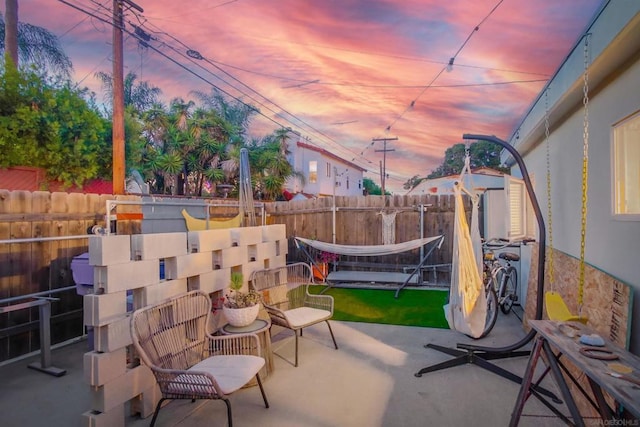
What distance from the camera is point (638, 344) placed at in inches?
73.9

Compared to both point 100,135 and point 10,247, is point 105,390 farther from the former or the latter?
point 100,135

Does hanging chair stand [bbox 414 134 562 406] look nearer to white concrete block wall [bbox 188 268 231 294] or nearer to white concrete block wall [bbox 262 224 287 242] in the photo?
white concrete block wall [bbox 188 268 231 294]

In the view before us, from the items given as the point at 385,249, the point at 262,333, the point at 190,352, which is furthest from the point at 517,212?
the point at 190,352

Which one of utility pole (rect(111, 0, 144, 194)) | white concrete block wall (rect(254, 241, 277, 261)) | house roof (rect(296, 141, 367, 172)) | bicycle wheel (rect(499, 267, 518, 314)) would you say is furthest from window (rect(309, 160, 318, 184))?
white concrete block wall (rect(254, 241, 277, 261))

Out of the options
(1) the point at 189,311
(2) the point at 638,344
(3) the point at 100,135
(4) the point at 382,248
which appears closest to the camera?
(2) the point at 638,344

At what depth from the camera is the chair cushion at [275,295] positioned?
345 cm

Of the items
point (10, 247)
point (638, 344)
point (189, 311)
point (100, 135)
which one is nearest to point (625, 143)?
point (638, 344)

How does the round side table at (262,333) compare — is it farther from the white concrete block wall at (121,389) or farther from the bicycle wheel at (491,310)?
the bicycle wheel at (491,310)

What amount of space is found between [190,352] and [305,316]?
44.1 inches

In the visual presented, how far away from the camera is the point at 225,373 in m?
1.99

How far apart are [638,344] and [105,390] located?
2.95 meters

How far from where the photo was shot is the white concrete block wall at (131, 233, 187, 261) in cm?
220

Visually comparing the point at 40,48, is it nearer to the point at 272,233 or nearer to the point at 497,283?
the point at 272,233

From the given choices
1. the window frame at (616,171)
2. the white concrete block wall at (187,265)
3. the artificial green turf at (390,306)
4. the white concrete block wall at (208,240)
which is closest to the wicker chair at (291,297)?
the white concrete block wall at (208,240)
